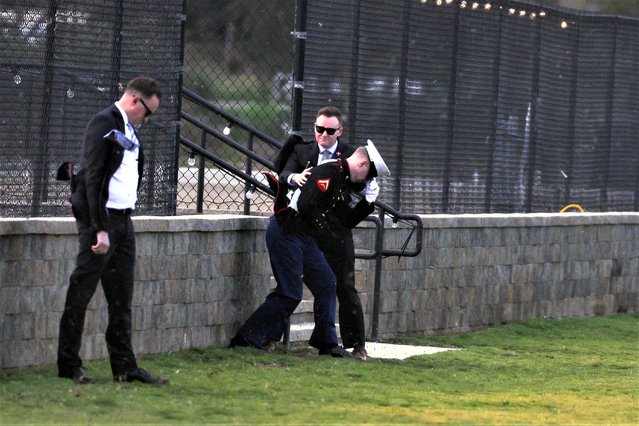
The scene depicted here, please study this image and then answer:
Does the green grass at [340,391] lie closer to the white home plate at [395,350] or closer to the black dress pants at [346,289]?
the white home plate at [395,350]

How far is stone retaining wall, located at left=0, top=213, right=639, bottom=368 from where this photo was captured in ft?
30.9

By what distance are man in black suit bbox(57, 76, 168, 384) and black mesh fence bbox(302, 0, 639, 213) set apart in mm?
3568

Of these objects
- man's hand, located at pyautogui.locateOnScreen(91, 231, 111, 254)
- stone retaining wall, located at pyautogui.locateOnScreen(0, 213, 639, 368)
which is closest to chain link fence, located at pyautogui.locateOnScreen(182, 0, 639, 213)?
stone retaining wall, located at pyautogui.locateOnScreen(0, 213, 639, 368)

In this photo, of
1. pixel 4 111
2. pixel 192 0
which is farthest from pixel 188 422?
pixel 192 0

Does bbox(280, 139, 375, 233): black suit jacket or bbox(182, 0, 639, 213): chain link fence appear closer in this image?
bbox(280, 139, 375, 233): black suit jacket

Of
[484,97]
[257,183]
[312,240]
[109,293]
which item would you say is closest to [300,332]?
[312,240]

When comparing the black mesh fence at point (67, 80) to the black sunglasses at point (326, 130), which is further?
the black sunglasses at point (326, 130)

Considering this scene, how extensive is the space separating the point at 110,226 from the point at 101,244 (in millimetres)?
271

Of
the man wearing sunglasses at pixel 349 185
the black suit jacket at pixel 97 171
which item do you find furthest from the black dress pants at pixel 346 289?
the black suit jacket at pixel 97 171

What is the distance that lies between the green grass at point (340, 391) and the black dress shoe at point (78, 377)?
3.1 inches

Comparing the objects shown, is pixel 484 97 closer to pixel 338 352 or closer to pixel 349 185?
pixel 349 185

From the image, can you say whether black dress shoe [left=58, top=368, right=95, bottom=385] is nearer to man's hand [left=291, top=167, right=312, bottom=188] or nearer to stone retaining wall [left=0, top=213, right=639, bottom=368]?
stone retaining wall [left=0, top=213, right=639, bottom=368]

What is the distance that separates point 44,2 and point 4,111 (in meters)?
0.82

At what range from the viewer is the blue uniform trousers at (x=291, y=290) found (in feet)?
36.2
